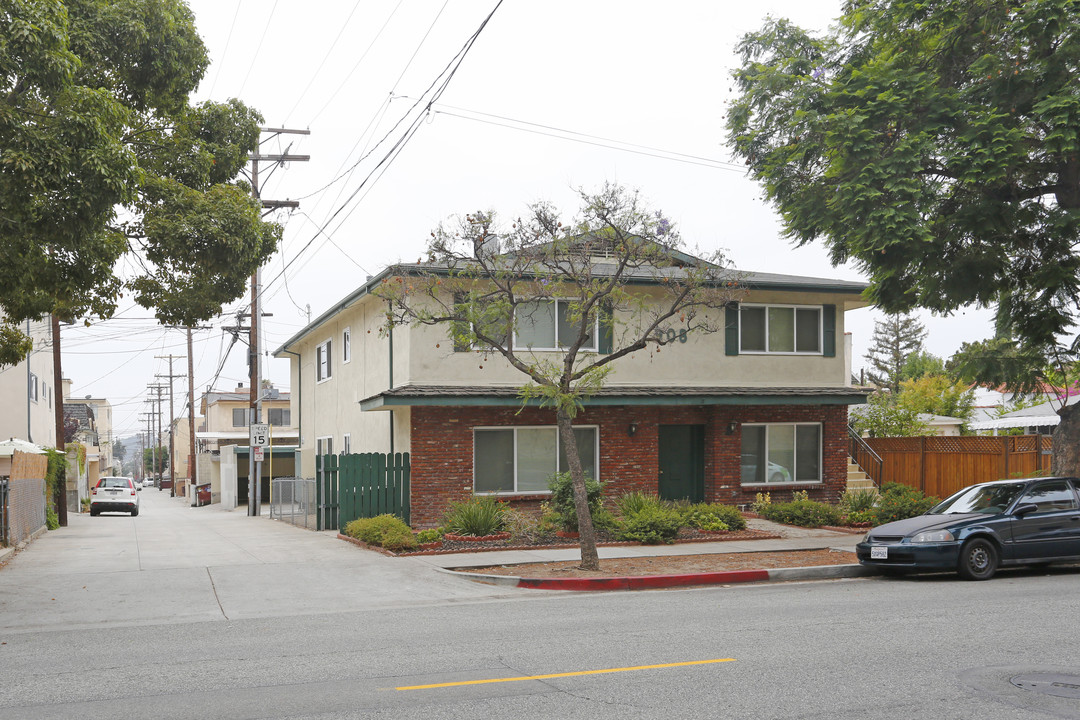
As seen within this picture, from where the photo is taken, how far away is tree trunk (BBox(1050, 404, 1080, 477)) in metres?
17.2

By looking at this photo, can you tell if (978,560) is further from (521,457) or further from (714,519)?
(521,457)

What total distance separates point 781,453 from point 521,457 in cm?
673

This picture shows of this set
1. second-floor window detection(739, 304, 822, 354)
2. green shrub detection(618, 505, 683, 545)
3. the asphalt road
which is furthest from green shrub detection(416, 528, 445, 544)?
second-floor window detection(739, 304, 822, 354)

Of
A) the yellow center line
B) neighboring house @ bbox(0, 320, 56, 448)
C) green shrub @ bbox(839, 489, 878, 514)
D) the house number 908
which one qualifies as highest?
the house number 908

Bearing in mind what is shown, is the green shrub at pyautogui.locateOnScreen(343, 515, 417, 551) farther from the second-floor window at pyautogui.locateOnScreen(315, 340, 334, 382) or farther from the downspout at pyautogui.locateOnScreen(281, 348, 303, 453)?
the downspout at pyautogui.locateOnScreen(281, 348, 303, 453)

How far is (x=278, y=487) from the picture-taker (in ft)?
99.7

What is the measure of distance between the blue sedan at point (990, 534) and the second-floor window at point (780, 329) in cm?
909

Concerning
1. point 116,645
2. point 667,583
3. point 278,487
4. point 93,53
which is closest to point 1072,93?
point 667,583

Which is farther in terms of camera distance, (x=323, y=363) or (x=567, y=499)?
(x=323, y=363)

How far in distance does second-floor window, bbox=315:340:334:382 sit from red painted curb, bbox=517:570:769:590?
15.9 meters

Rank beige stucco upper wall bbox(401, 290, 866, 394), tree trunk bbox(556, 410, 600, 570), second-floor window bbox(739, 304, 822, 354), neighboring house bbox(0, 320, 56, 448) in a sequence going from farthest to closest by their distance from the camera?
neighboring house bbox(0, 320, 56, 448) < second-floor window bbox(739, 304, 822, 354) < beige stucco upper wall bbox(401, 290, 866, 394) < tree trunk bbox(556, 410, 600, 570)

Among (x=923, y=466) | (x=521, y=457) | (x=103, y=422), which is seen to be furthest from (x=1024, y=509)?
(x=103, y=422)

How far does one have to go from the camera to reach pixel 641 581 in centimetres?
1391

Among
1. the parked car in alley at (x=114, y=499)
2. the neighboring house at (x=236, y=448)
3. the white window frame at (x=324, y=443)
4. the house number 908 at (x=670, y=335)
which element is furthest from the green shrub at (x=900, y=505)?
the parked car in alley at (x=114, y=499)
